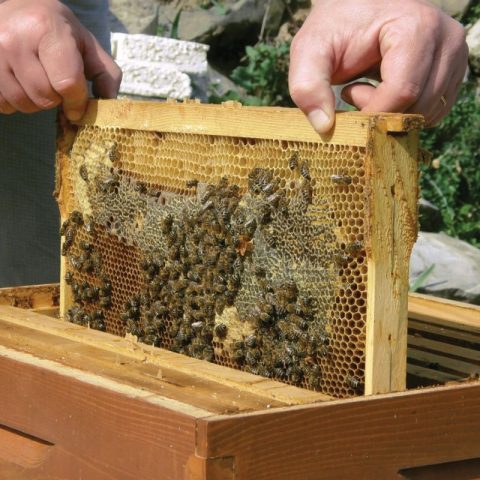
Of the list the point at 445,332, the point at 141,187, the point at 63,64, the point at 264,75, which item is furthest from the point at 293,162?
the point at 264,75

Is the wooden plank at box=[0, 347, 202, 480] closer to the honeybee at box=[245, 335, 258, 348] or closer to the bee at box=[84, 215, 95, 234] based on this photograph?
the honeybee at box=[245, 335, 258, 348]

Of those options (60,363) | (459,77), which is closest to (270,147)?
(459,77)

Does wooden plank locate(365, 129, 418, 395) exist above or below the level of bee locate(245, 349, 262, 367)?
above

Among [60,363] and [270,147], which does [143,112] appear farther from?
[60,363]

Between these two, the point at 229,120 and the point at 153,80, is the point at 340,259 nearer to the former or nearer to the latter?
the point at 229,120

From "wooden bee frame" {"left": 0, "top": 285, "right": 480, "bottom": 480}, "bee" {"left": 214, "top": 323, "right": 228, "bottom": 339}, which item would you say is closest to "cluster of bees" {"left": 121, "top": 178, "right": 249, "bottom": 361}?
"bee" {"left": 214, "top": 323, "right": 228, "bottom": 339}

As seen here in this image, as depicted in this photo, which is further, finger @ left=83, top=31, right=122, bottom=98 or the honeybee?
finger @ left=83, top=31, right=122, bottom=98

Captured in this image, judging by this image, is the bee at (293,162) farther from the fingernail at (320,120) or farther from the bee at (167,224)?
the bee at (167,224)
